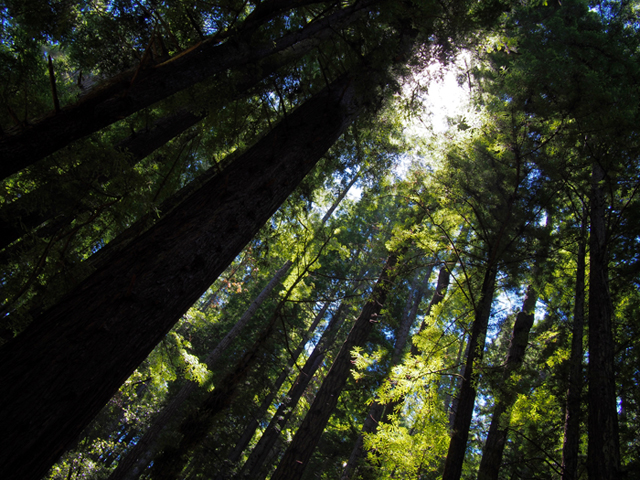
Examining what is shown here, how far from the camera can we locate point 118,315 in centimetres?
200

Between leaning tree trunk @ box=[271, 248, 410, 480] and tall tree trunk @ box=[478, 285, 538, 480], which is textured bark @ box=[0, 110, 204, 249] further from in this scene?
tall tree trunk @ box=[478, 285, 538, 480]

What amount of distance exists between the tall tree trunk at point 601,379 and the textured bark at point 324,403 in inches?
118

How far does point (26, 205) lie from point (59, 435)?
290 cm

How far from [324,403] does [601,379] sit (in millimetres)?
4880

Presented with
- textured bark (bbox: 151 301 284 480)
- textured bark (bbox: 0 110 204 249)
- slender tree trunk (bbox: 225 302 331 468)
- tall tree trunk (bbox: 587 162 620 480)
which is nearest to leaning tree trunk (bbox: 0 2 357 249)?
textured bark (bbox: 0 110 204 249)

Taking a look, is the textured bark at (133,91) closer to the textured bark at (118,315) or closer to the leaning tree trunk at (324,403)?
the textured bark at (118,315)

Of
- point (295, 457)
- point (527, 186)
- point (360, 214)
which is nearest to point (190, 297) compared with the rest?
point (295, 457)

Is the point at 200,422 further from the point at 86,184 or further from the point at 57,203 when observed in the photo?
the point at 86,184

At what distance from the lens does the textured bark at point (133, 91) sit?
2371mm

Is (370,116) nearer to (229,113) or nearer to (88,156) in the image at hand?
(229,113)

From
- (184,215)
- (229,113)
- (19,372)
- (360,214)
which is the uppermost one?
(360,214)

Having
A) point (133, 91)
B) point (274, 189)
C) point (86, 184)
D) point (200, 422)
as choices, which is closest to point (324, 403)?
point (200, 422)

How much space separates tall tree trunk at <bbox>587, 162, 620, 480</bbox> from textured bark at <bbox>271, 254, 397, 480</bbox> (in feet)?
9.81

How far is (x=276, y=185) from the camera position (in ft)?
10.8
